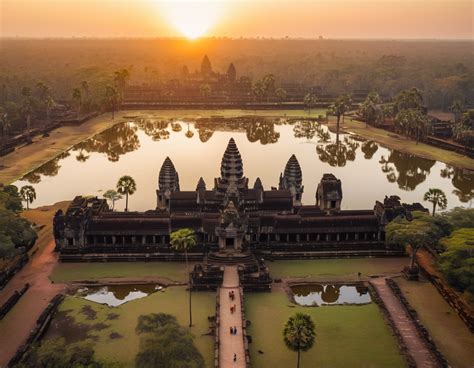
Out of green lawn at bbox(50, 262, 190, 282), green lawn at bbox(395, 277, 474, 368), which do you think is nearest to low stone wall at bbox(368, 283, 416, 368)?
green lawn at bbox(395, 277, 474, 368)

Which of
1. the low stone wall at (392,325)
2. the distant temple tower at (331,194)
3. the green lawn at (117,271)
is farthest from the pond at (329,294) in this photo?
the distant temple tower at (331,194)

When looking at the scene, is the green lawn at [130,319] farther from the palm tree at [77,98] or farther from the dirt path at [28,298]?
the palm tree at [77,98]

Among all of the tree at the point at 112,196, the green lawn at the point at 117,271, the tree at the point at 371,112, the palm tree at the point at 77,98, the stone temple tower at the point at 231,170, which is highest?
the palm tree at the point at 77,98

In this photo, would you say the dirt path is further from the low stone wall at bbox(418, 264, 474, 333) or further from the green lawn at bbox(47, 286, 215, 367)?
the low stone wall at bbox(418, 264, 474, 333)

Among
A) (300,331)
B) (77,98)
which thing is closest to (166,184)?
(300,331)

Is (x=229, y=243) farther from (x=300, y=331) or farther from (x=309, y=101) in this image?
(x=309, y=101)
